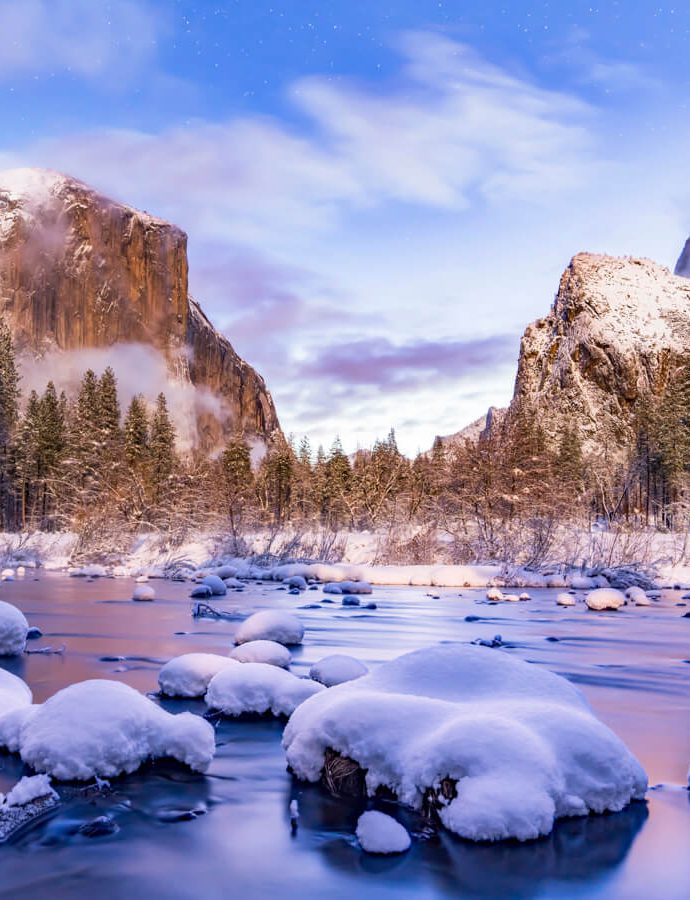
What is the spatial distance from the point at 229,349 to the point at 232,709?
156104 millimetres

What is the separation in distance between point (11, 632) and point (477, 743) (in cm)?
600

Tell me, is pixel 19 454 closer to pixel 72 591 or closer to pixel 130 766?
pixel 72 591

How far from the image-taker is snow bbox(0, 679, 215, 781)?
4.19m

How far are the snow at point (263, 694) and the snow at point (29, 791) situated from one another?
72.8 inches

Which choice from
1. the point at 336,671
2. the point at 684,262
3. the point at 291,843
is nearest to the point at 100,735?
the point at 291,843

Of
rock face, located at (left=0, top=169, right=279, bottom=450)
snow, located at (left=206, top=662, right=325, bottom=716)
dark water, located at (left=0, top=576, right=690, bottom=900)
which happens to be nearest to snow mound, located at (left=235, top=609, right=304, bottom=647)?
dark water, located at (left=0, top=576, right=690, bottom=900)

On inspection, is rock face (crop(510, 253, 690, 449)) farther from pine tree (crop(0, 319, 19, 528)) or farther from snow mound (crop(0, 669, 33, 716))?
snow mound (crop(0, 669, 33, 716))

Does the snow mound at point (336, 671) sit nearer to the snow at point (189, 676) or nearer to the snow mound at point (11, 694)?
the snow at point (189, 676)

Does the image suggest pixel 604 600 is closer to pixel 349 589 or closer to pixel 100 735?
pixel 349 589

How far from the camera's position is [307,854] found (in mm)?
3469

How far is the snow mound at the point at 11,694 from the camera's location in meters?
5.13

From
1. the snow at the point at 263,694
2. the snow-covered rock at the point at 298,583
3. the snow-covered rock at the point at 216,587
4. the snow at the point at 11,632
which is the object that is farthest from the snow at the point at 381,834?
the snow-covered rock at the point at 298,583

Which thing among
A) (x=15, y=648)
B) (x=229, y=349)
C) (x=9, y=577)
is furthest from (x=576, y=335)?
(x=15, y=648)

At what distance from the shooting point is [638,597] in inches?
558
